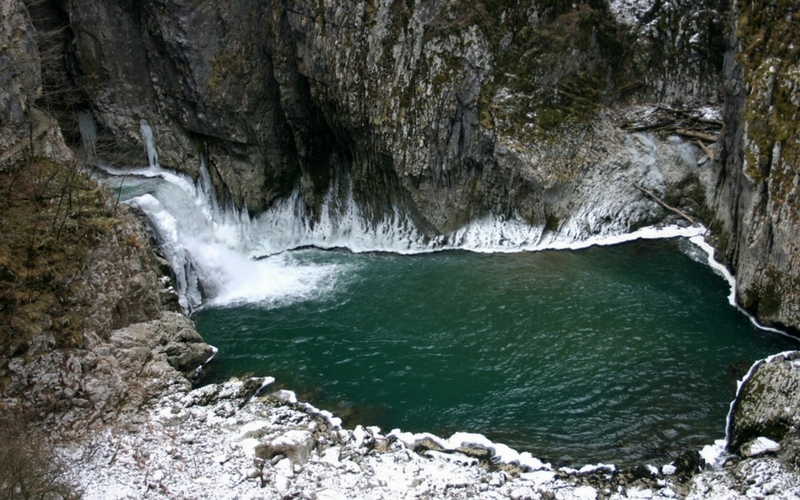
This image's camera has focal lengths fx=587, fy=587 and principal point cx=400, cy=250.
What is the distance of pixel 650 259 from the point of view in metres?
18.3

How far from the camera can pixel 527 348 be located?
13945 millimetres

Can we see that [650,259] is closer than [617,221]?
Yes

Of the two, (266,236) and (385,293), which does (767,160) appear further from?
(266,236)

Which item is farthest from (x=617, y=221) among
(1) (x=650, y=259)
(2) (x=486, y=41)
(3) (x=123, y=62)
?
(3) (x=123, y=62)

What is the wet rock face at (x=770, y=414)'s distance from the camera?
9938 mm

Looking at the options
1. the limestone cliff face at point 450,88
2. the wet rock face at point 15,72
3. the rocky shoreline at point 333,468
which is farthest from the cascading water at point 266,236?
the rocky shoreline at point 333,468

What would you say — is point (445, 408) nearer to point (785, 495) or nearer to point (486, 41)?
point (785, 495)

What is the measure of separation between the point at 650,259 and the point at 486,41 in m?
9.10

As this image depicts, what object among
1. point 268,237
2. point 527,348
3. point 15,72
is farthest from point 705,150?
point 15,72

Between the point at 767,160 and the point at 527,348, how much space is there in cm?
752

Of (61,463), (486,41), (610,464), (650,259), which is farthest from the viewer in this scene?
(486,41)

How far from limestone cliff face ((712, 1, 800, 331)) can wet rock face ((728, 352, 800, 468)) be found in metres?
3.17

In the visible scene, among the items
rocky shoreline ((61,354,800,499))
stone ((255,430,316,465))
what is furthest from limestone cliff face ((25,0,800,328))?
stone ((255,430,316,465))

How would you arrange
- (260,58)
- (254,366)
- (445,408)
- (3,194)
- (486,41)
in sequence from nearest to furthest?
(3,194)
(445,408)
(254,366)
(486,41)
(260,58)
